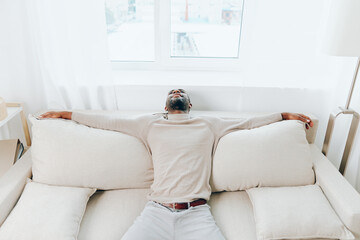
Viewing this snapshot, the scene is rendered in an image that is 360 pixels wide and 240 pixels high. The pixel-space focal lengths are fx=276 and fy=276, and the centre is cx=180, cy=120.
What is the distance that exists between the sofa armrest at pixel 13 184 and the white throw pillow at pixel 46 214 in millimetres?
46

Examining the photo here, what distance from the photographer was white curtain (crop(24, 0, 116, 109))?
163 centimetres

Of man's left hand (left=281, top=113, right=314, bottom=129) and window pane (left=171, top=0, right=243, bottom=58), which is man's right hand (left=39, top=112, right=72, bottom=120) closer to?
window pane (left=171, top=0, right=243, bottom=58)

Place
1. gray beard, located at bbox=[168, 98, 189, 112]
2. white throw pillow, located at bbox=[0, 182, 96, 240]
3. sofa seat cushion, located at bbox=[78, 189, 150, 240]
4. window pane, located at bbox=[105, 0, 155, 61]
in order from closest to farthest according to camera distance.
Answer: white throw pillow, located at bbox=[0, 182, 96, 240]
sofa seat cushion, located at bbox=[78, 189, 150, 240]
gray beard, located at bbox=[168, 98, 189, 112]
window pane, located at bbox=[105, 0, 155, 61]

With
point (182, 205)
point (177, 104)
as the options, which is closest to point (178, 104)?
point (177, 104)

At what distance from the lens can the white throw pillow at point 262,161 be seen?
1441 mm

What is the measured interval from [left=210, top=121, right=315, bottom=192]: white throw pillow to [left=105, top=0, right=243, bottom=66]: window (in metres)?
0.81

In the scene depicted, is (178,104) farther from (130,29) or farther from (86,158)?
(130,29)

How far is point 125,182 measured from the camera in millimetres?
1502

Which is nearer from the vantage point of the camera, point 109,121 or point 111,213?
point 111,213

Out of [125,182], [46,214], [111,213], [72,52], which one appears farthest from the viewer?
[72,52]

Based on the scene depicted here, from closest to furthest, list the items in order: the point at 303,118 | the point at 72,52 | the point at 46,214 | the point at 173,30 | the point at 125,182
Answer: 1. the point at 46,214
2. the point at 125,182
3. the point at 303,118
4. the point at 72,52
5. the point at 173,30

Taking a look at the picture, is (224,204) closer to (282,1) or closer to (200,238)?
(200,238)

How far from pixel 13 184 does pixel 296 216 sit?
4.49ft

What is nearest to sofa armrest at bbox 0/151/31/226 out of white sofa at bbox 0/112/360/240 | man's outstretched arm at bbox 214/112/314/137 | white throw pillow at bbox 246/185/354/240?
white sofa at bbox 0/112/360/240
